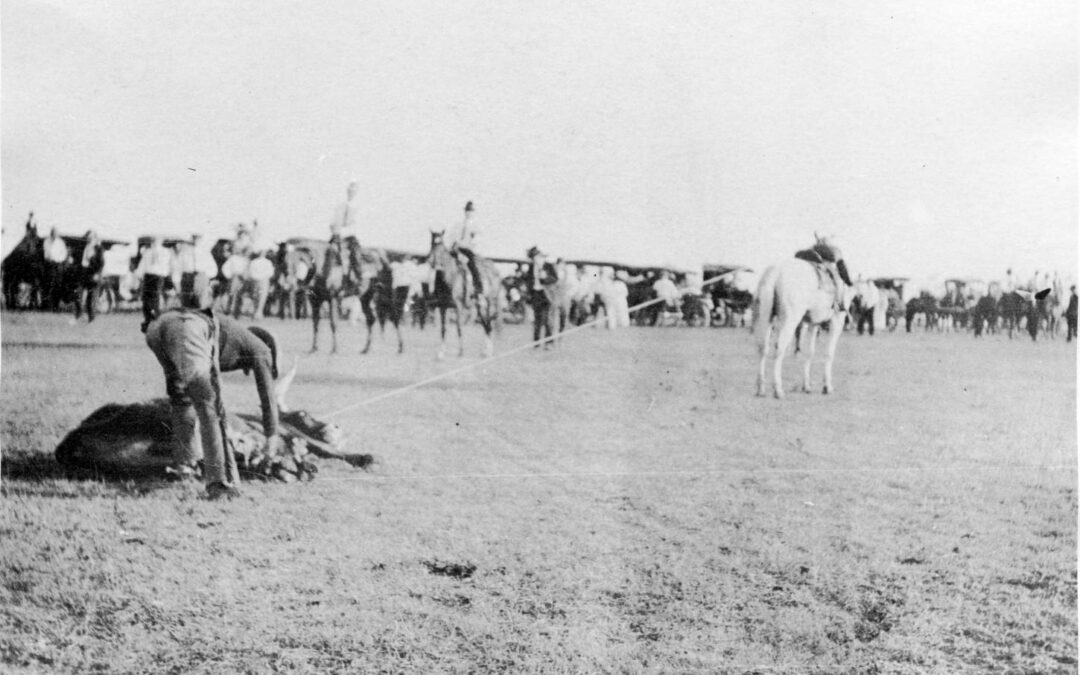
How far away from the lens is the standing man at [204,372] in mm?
3105

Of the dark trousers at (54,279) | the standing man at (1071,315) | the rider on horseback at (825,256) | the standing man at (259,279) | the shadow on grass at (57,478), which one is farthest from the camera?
the standing man at (1071,315)

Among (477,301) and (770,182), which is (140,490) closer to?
(477,301)

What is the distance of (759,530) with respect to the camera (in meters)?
3.27

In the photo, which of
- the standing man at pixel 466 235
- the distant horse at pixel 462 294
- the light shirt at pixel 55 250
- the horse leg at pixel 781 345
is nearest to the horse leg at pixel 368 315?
the distant horse at pixel 462 294

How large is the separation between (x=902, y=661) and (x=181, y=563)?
8.97 ft

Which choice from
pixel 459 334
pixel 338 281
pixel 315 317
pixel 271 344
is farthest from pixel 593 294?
pixel 271 344

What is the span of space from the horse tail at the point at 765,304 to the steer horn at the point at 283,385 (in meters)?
2.10

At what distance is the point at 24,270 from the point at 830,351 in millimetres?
3491

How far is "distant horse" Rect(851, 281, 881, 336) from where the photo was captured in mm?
3684

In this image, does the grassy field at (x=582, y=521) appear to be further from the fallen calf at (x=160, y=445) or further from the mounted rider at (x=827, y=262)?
the mounted rider at (x=827, y=262)

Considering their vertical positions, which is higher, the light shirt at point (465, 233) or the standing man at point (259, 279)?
the light shirt at point (465, 233)

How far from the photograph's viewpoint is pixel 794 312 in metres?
3.72

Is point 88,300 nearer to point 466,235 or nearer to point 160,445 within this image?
point 160,445

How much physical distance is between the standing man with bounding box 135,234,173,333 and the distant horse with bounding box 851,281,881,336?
302 centimetres
